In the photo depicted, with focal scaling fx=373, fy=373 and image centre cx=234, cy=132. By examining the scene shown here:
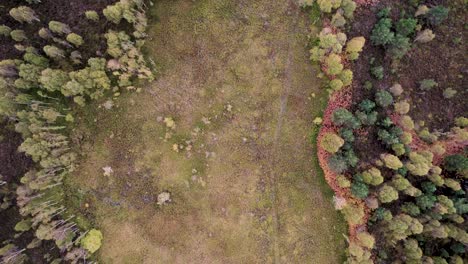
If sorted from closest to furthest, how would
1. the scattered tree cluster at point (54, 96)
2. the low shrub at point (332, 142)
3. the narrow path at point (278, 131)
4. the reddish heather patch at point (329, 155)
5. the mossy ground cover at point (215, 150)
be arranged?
the scattered tree cluster at point (54, 96)
the low shrub at point (332, 142)
the reddish heather patch at point (329, 155)
the mossy ground cover at point (215, 150)
the narrow path at point (278, 131)

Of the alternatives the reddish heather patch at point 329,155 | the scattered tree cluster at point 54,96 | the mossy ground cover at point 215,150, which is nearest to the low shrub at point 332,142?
the reddish heather patch at point 329,155

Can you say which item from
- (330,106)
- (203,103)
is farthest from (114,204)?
Answer: (330,106)

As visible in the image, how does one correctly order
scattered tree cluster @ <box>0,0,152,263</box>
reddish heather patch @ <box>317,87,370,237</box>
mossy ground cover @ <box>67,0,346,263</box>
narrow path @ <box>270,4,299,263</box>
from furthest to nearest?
narrow path @ <box>270,4,299,263</box> < mossy ground cover @ <box>67,0,346,263</box> < reddish heather patch @ <box>317,87,370,237</box> < scattered tree cluster @ <box>0,0,152,263</box>

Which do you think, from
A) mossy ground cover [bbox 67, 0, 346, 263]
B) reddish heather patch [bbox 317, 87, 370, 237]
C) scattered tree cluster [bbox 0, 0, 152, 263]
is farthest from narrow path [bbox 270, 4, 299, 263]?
scattered tree cluster [bbox 0, 0, 152, 263]

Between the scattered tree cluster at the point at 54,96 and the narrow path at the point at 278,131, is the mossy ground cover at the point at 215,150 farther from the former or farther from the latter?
the scattered tree cluster at the point at 54,96

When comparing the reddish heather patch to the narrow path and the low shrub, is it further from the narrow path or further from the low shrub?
the narrow path

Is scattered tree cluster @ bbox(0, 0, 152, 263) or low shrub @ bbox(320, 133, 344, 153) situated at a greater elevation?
low shrub @ bbox(320, 133, 344, 153)

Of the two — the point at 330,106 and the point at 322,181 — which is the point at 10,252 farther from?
the point at 330,106

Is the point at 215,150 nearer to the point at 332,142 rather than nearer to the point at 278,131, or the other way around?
the point at 278,131

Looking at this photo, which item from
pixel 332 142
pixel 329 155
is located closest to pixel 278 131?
pixel 329 155
